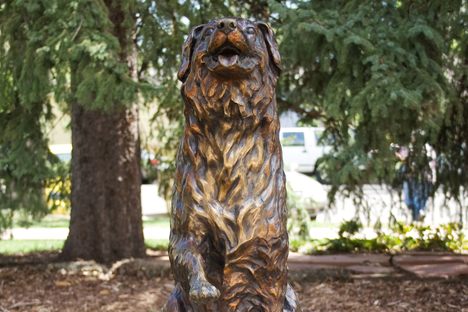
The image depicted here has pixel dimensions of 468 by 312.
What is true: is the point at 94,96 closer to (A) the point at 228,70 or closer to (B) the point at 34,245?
(A) the point at 228,70

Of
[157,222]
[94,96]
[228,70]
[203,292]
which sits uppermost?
[94,96]

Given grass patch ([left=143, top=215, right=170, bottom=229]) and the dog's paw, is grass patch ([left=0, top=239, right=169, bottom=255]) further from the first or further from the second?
the dog's paw

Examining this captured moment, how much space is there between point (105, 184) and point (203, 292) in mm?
4772

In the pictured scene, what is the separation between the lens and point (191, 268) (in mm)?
3656

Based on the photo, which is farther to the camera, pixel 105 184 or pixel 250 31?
pixel 105 184

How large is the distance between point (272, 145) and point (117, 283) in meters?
4.30

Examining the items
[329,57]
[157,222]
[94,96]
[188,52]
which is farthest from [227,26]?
[157,222]

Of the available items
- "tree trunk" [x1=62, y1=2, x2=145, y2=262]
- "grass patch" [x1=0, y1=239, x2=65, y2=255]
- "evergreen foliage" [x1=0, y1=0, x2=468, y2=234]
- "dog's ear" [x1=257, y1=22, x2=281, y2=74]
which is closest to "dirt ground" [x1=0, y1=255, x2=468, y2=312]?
"tree trunk" [x1=62, y1=2, x2=145, y2=262]

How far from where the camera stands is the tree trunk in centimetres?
812

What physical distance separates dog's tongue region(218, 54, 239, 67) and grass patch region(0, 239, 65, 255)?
7.50 metres

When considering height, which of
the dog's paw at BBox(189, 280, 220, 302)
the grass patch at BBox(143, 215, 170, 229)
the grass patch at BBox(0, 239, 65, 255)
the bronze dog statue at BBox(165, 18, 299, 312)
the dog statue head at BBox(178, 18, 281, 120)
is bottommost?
the grass patch at BBox(0, 239, 65, 255)

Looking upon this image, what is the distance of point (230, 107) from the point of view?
12.0 feet

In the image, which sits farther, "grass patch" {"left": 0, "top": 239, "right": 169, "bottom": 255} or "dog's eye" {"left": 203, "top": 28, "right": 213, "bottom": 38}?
"grass patch" {"left": 0, "top": 239, "right": 169, "bottom": 255}

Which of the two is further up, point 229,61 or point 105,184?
point 229,61
